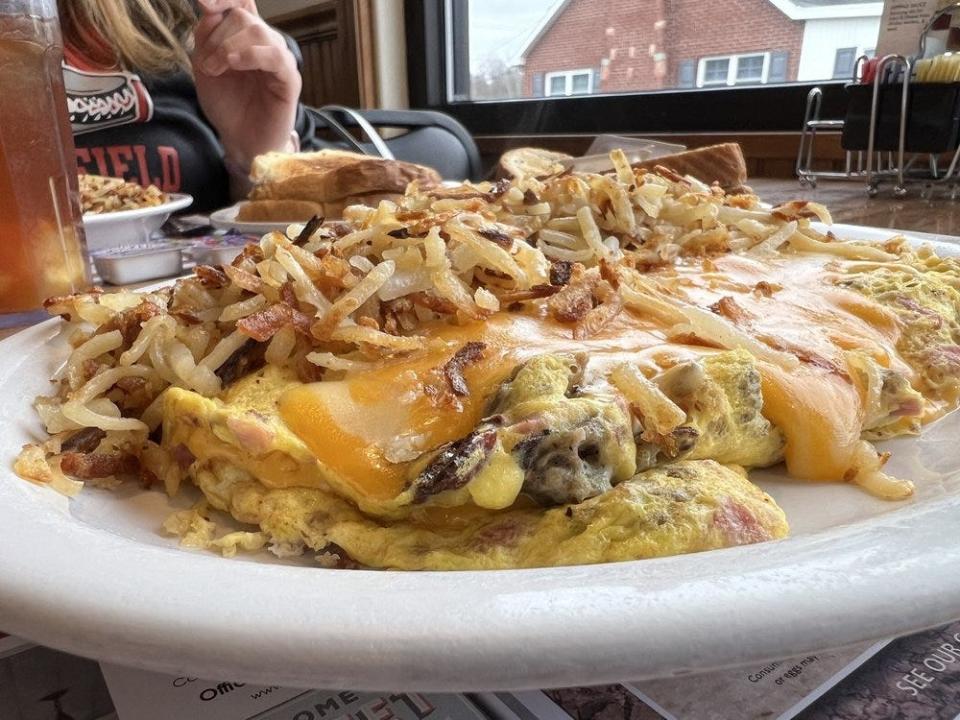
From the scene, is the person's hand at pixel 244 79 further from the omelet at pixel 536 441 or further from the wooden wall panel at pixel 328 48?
the wooden wall panel at pixel 328 48

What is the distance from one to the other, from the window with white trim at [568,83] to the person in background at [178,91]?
1868 millimetres

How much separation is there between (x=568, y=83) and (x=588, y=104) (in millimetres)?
452

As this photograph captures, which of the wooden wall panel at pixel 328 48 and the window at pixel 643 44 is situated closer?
the window at pixel 643 44

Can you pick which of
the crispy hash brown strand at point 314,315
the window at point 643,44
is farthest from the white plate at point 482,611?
the window at point 643,44

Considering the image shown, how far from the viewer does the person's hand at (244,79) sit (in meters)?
2.25

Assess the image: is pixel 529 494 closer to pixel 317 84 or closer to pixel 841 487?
pixel 841 487

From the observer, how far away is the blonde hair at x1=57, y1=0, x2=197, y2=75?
7.97 feet

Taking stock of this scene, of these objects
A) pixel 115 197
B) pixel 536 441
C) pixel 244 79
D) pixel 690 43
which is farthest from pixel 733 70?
pixel 536 441

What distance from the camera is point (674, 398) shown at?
60cm

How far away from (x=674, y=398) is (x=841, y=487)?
0.15 m

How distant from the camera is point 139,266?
4.29 feet

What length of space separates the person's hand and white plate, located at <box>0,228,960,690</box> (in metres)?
2.08

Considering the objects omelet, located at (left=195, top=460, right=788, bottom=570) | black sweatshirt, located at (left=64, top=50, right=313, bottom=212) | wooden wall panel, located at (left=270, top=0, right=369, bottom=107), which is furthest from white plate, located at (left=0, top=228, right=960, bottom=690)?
wooden wall panel, located at (left=270, top=0, right=369, bottom=107)

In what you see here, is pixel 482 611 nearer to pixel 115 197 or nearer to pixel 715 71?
pixel 115 197
